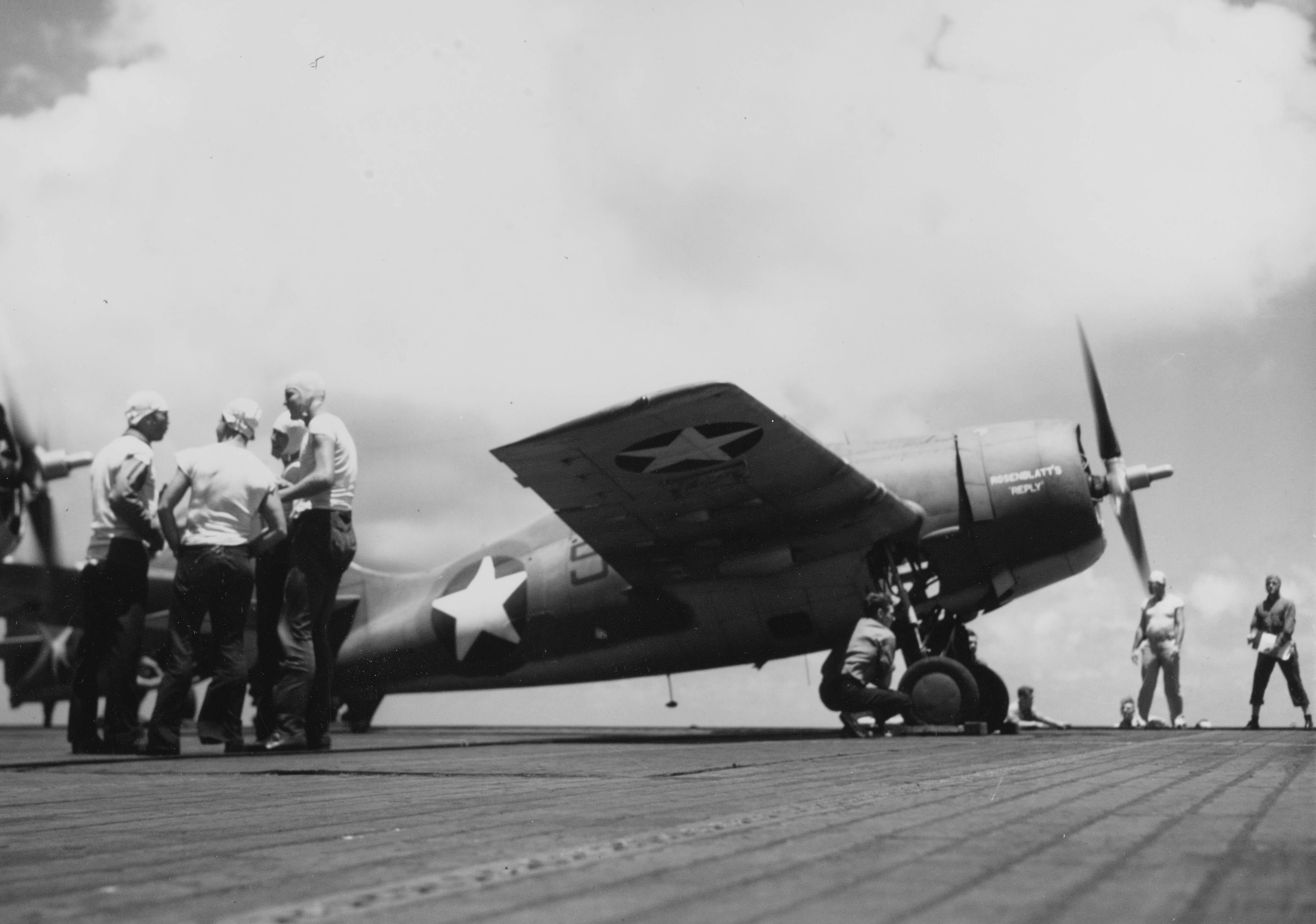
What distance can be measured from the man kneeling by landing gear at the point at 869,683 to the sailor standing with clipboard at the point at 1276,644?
5.20m

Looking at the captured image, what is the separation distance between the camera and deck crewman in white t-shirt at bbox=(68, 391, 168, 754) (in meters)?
5.70

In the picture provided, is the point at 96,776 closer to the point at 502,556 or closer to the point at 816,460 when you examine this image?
the point at 816,460

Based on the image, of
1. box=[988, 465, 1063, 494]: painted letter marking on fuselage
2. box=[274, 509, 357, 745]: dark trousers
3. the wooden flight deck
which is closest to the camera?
the wooden flight deck

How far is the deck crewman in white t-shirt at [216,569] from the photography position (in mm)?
5621

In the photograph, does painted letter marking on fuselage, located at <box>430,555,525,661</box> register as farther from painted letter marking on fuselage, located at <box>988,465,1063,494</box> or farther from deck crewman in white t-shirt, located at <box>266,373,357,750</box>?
deck crewman in white t-shirt, located at <box>266,373,357,750</box>

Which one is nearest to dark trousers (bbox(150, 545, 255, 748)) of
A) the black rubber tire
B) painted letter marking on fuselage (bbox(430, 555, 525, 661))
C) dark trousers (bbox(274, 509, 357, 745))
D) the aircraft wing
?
dark trousers (bbox(274, 509, 357, 745))

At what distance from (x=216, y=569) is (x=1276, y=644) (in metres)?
10.2

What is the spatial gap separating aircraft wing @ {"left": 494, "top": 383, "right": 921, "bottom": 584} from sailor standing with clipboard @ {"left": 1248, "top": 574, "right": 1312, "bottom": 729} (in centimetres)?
476

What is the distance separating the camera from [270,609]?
Result: 237 inches

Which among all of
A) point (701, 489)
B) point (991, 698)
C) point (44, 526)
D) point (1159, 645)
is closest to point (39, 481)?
point (44, 526)

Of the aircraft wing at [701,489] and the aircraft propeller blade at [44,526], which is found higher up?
the aircraft wing at [701,489]

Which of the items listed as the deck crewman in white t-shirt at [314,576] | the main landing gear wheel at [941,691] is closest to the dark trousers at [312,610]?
the deck crewman in white t-shirt at [314,576]

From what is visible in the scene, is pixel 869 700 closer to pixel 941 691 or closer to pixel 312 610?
pixel 941 691

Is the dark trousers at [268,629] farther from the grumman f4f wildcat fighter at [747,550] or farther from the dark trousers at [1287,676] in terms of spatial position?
the dark trousers at [1287,676]
